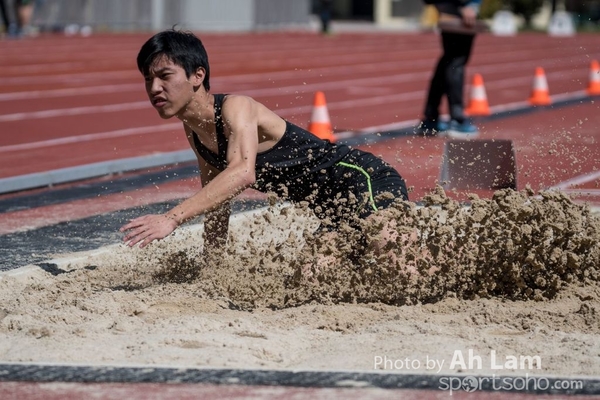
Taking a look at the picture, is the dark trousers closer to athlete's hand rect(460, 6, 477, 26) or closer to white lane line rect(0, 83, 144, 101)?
athlete's hand rect(460, 6, 477, 26)

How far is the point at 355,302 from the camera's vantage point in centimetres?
515

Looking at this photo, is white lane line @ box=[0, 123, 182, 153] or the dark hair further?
white lane line @ box=[0, 123, 182, 153]

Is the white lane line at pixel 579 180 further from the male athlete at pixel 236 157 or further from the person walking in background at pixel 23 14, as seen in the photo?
the person walking in background at pixel 23 14

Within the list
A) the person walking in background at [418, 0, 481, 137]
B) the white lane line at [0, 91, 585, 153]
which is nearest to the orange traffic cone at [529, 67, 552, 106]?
the white lane line at [0, 91, 585, 153]

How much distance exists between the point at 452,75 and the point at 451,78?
0.05 metres

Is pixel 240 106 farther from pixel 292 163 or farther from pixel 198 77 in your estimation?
pixel 292 163

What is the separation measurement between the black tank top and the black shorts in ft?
0.18

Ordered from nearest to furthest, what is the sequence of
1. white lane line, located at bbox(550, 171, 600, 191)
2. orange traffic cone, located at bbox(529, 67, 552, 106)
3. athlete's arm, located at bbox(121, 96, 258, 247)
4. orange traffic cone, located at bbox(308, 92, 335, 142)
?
athlete's arm, located at bbox(121, 96, 258, 247) < white lane line, located at bbox(550, 171, 600, 191) < orange traffic cone, located at bbox(308, 92, 335, 142) < orange traffic cone, located at bbox(529, 67, 552, 106)

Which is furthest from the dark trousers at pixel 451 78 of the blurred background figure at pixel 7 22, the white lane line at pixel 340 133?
the blurred background figure at pixel 7 22

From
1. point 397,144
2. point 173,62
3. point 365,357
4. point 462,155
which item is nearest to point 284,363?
point 365,357

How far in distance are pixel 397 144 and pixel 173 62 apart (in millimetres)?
6256

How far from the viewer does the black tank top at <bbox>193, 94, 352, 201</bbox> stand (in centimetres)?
532

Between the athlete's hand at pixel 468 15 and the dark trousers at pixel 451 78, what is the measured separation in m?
0.27

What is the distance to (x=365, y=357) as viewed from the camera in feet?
13.9
